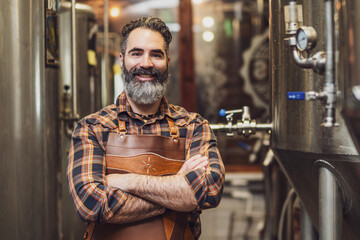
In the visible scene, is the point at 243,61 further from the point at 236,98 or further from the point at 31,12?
the point at 31,12

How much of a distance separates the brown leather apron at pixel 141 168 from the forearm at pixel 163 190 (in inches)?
3.7

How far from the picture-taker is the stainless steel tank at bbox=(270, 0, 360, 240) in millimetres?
1667

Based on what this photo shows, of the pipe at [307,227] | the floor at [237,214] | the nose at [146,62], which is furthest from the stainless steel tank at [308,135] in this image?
the floor at [237,214]

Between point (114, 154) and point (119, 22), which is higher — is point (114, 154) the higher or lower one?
the lower one

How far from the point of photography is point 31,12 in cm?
236

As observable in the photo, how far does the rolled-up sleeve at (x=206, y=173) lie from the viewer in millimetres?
1734

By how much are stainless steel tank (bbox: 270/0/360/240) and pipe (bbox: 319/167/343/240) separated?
0.01 meters

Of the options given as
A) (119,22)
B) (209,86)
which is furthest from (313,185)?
(119,22)

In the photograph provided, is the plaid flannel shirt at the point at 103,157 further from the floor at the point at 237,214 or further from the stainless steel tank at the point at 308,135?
the floor at the point at 237,214

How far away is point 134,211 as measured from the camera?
5.64ft

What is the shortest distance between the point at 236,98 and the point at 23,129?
451 centimetres

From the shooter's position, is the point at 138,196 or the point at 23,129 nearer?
the point at 138,196

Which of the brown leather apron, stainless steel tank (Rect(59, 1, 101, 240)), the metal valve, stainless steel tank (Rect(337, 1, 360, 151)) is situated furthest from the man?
stainless steel tank (Rect(59, 1, 101, 240))

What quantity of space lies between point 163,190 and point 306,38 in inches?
27.8
